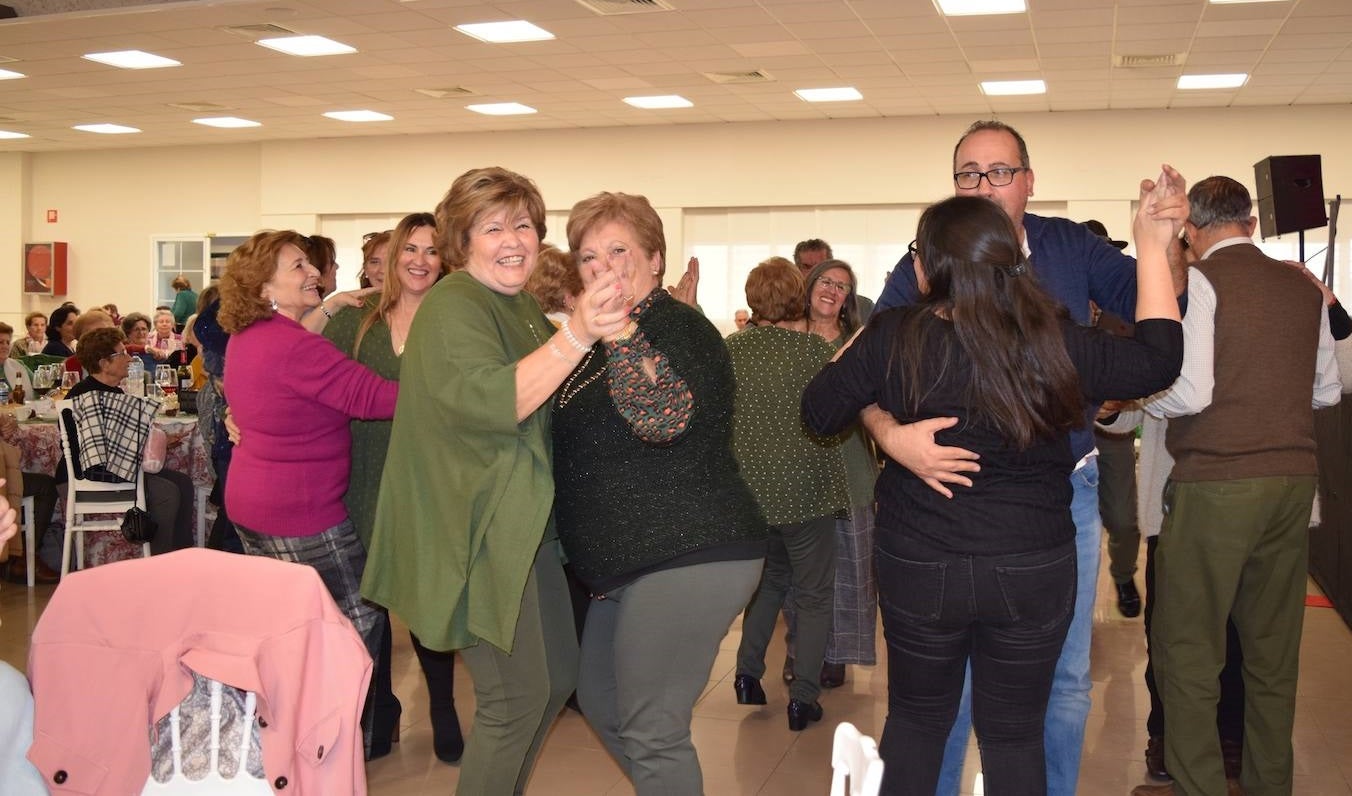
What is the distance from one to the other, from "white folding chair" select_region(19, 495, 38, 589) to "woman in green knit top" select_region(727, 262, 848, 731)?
415cm

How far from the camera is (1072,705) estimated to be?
8.98ft

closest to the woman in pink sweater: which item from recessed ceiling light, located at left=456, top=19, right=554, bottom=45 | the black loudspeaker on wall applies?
the black loudspeaker on wall

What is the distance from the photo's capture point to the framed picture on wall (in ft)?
60.6

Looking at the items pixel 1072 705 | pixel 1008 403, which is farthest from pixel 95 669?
pixel 1072 705

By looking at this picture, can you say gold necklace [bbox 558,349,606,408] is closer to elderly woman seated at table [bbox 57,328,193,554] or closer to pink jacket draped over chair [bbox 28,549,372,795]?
pink jacket draped over chair [bbox 28,549,372,795]

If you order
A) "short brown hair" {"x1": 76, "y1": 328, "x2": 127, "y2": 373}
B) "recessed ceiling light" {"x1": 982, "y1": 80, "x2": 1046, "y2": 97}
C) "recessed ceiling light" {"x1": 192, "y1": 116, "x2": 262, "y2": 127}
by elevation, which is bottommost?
"short brown hair" {"x1": 76, "y1": 328, "x2": 127, "y2": 373}

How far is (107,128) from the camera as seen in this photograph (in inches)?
629

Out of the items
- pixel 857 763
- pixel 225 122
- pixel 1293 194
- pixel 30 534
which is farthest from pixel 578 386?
pixel 225 122

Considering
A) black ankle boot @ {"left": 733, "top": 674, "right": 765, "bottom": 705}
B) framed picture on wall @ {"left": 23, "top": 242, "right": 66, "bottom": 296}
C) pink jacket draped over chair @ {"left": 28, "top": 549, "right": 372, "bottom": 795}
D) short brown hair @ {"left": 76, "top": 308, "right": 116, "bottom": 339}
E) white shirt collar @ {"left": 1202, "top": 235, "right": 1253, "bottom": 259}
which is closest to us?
A: pink jacket draped over chair @ {"left": 28, "top": 549, "right": 372, "bottom": 795}

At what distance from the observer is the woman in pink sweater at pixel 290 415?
10.5 feet

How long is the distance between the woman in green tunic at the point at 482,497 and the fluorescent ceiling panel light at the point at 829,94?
1071 centimetres

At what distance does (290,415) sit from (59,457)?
160 inches

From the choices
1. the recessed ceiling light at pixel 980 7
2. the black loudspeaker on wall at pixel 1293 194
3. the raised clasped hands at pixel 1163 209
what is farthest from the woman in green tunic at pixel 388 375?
the recessed ceiling light at pixel 980 7

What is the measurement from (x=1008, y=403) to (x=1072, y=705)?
0.95 m
